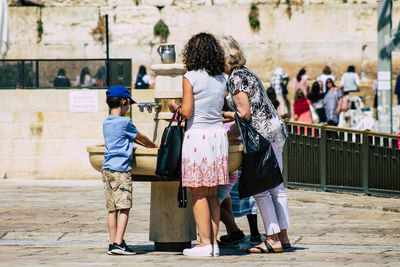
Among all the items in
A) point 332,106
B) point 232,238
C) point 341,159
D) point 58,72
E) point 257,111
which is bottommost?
point 232,238

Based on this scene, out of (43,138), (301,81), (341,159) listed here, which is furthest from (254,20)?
(341,159)

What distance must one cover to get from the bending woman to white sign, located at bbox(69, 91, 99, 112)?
829 centimetres

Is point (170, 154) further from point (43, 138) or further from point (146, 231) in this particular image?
point (43, 138)

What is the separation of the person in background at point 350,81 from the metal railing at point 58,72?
25.9 feet

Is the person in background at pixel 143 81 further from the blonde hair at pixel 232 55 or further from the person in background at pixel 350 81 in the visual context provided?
the blonde hair at pixel 232 55

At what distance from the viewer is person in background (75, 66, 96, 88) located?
15531 millimetres

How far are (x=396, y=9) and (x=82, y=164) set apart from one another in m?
11.7

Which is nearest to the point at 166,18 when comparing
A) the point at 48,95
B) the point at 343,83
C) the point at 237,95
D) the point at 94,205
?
the point at 343,83

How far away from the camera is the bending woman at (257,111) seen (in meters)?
7.16

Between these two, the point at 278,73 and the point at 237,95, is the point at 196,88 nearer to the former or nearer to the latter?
the point at 237,95

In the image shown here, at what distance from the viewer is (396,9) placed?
77.6ft

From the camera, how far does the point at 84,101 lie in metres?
15.4

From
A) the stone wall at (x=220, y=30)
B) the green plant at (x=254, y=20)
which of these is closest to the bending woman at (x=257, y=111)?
the stone wall at (x=220, y=30)

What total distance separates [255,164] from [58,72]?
9014 mm
